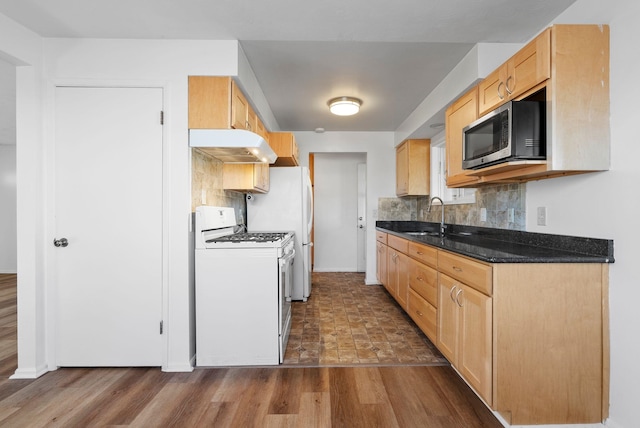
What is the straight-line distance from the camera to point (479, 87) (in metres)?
2.15

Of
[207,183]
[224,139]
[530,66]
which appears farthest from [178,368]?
[530,66]

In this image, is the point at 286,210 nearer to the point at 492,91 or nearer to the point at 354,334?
the point at 354,334

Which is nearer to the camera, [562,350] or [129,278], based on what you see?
[562,350]

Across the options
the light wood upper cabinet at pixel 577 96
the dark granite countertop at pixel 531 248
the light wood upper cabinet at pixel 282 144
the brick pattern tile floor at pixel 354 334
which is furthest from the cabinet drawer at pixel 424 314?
the light wood upper cabinet at pixel 282 144

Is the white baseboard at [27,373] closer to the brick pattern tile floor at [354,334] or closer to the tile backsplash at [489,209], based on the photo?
the brick pattern tile floor at [354,334]

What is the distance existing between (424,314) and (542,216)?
1.10 meters

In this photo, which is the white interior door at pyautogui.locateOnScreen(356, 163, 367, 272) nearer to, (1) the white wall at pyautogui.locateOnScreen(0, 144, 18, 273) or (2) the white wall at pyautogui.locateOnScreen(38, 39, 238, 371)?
(2) the white wall at pyautogui.locateOnScreen(38, 39, 238, 371)

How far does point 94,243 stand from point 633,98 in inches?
127

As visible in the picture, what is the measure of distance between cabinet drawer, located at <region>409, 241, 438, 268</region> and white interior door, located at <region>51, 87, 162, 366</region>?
1.97 metres

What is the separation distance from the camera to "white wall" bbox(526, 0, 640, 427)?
1408 mm

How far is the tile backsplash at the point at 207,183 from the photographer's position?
7.49 ft

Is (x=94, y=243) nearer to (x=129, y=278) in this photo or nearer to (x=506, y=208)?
(x=129, y=278)

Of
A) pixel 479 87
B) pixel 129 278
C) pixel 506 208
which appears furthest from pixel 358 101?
pixel 129 278

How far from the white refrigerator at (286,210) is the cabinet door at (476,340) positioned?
2.17 m
